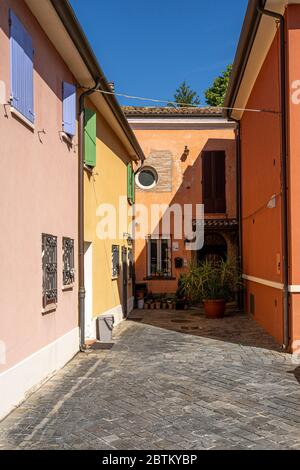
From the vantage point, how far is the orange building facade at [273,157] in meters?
Answer: 8.73

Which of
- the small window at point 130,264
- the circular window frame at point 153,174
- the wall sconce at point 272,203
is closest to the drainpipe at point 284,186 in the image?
the wall sconce at point 272,203

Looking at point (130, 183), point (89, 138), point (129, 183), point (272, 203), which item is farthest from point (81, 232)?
point (130, 183)

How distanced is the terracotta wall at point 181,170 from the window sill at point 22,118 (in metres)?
12.4

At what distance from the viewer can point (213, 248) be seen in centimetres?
→ 1891

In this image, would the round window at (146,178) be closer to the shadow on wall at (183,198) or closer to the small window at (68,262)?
the shadow on wall at (183,198)

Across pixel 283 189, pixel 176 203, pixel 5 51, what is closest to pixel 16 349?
pixel 5 51

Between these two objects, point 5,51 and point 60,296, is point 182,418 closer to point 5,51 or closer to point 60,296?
point 60,296

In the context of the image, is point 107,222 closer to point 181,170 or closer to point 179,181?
point 179,181

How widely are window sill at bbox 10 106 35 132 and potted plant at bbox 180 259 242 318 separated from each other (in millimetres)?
8960

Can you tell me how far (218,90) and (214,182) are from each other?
1757 cm

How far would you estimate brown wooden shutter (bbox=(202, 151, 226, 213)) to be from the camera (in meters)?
18.6

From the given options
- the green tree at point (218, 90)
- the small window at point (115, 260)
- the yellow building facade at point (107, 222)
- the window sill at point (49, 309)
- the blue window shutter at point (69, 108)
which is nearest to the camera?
the window sill at point (49, 309)

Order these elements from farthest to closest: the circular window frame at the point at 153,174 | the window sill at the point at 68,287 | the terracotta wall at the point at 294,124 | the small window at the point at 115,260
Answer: the circular window frame at the point at 153,174 < the small window at the point at 115,260 < the terracotta wall at the point at 294,124 < the window sill at the point at 68,287

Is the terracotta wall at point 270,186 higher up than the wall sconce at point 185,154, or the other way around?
the wall sconce at point 185,154
